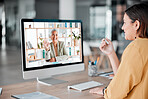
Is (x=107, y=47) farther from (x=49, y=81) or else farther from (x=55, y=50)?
(x=49, y=81)

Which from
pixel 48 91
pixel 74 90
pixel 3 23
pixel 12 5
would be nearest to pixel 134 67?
pixel 74 90

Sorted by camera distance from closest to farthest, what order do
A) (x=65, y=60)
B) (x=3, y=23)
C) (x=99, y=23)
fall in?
1. (x=65, y=60)
2. (x=3, y=23)
3. (x=99, y=23)

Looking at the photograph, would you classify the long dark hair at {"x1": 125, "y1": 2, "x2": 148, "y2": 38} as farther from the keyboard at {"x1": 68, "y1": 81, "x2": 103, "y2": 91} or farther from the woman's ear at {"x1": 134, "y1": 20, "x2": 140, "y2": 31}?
the keyboard at {"x1": 68, "y1": 81, "x2": 103, "y2": 91}

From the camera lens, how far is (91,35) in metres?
9.84

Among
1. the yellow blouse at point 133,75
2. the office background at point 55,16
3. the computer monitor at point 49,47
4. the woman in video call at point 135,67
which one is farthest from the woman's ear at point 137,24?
the office background at point 55,16

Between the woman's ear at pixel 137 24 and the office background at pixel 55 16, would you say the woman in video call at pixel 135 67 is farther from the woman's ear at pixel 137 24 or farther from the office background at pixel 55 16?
the office background at pixel 55 16

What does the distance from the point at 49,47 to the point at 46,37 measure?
89 mm

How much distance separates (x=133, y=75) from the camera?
124cm

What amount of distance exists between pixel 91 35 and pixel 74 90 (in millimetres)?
8231

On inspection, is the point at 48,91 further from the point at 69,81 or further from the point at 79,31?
the point at 79,31

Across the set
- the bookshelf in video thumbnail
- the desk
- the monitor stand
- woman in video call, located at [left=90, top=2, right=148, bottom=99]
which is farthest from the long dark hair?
the monitor stand

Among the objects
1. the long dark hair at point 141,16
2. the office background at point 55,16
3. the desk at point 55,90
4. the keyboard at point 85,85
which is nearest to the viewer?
the long dark hair at point 141,16

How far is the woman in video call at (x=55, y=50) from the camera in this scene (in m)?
1.87

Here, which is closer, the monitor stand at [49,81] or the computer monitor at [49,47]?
the computer monitor at [49,47]
